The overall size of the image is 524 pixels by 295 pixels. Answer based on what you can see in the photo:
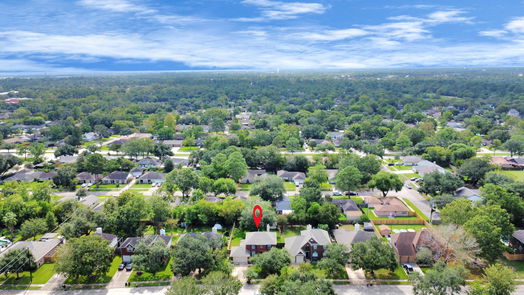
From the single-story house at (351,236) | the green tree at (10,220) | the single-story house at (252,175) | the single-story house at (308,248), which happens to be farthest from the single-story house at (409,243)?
the green tree at (10,220)

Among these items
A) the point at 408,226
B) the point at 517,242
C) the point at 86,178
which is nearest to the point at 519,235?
the point at 517,242

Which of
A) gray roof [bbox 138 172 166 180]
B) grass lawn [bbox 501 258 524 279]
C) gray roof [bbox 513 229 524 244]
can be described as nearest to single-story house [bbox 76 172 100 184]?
gray roof [bbox 138 172 166 180]

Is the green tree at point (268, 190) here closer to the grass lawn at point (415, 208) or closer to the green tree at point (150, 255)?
the green tree at point (150, 255)

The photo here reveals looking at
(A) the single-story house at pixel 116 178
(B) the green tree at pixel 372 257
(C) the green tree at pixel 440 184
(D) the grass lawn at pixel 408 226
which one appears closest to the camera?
(B) the green tree at pixel 372 257

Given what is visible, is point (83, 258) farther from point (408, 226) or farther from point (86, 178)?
point (408, 226)

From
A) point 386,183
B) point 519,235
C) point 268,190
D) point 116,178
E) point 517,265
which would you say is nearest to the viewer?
point 517,265

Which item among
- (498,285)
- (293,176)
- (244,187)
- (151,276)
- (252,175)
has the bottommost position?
(244,187)
